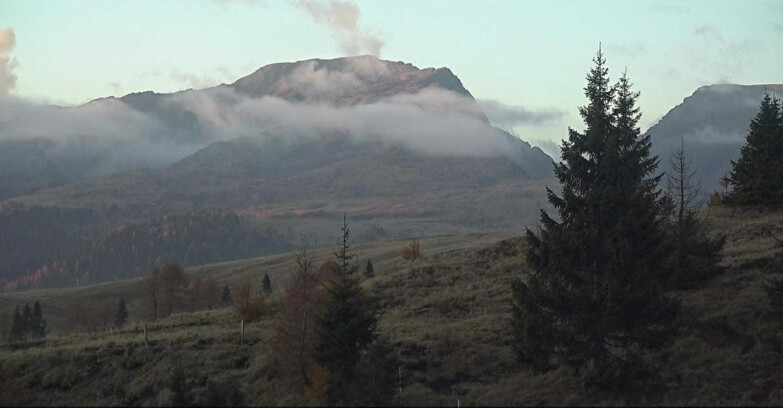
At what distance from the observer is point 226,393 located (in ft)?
96.3

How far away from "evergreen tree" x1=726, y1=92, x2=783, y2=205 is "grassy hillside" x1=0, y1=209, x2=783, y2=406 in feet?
22.6

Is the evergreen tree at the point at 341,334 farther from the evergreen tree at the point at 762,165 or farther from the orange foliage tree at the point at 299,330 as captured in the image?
the evergreen tree at the point at 762,165

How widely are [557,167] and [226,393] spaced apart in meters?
17.4

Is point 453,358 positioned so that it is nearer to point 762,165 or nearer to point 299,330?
point 299,330

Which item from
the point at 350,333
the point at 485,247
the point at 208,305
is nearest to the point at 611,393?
the point at 350,333

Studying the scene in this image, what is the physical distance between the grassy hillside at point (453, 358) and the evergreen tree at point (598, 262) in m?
1.79

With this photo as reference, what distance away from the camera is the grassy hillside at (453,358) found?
1119 inches

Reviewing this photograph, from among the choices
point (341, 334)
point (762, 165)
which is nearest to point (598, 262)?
point (341, 334)

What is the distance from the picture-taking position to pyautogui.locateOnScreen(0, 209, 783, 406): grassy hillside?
93.2ft

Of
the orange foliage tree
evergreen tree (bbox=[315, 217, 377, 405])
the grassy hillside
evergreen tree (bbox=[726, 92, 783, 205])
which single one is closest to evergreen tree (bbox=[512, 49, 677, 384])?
the grassy hillside

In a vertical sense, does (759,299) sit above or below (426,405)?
above

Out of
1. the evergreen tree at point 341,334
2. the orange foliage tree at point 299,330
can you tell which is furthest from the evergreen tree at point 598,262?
the orange foliage tree at point 299,330

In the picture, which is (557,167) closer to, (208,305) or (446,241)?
(208,305)

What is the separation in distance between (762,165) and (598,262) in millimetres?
38721
